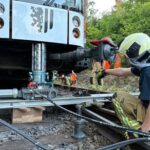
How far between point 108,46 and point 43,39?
3.68 feet

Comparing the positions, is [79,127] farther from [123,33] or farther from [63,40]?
[123,33]

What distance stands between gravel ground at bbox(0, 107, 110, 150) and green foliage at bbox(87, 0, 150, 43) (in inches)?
398

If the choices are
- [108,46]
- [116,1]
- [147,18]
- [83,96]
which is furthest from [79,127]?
[116,1]

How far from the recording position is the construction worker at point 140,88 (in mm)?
3252

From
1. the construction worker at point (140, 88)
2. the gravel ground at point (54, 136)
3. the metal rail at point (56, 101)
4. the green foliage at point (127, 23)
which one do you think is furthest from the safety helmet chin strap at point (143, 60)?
the green foliage at point (127, 23)

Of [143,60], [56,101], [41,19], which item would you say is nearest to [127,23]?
[41,19]

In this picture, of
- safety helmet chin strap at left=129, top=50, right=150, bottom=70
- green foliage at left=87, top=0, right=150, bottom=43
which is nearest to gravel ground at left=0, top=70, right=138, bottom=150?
safety helmet chin strap at left=129, top=50, right=150, bottom=70

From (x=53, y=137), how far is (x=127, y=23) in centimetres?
1283

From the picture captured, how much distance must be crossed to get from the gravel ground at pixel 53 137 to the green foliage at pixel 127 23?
33.2 ft

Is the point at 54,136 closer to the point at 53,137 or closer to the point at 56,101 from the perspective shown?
the point at 53,137

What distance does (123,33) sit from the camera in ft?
51.3

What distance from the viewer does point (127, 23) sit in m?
16.0

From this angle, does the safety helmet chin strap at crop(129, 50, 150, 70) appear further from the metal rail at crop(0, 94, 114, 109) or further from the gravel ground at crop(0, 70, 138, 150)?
the metal rail at crop(0, 94, 114, 109)

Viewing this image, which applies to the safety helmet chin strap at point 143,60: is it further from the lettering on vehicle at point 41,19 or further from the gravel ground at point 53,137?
the lettering on vehicle at point 41,19
